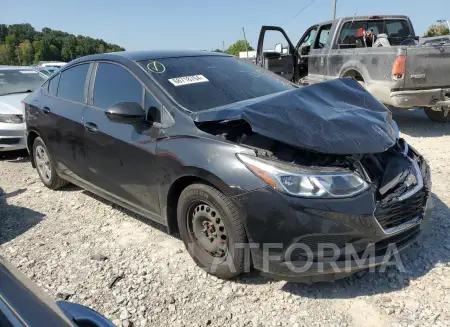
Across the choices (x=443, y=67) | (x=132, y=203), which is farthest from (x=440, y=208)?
(x=443, y=67)

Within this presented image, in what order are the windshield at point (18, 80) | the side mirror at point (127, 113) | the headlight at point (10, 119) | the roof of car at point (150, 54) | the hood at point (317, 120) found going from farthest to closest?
1. the windshield at point (18, 80)
2. the headlight at point (10, 119)
3. the roof of car at point (150, 54)
4. the side mirror at point (127, 113)
5. the hood at point (317, 120)

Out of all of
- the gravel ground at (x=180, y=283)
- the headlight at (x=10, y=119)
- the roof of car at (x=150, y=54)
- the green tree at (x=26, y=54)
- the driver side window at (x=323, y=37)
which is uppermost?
the green tree at (x=26, y=54)

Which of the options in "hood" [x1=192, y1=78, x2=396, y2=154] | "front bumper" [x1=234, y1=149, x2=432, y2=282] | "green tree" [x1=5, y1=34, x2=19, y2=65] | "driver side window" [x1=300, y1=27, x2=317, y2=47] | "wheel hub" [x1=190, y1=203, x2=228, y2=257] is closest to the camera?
"front bumper" [x1=234, y1=149, x2=432, y2=282]

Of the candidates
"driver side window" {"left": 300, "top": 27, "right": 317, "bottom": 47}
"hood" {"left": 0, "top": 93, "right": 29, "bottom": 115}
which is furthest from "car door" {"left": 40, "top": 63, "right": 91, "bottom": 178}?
"driver side window" {"left": 300, "top": 27, "right": 317, "bottom": 47}

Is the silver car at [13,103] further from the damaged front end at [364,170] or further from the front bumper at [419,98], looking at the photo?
the front bumper at [419,98]

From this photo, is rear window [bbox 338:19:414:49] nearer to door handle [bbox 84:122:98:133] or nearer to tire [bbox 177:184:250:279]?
door handle [bbox 84:122:98:133]

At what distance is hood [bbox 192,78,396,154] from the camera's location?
2510 millimetres

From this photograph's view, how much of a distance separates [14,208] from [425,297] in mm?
4243

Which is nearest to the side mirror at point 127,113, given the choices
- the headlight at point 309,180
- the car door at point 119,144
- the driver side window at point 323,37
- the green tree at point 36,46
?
the car door at point 119,144

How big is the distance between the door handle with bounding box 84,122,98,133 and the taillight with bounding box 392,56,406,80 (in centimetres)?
487

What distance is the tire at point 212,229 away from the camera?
2.59 m

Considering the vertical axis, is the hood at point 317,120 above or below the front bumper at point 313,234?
above

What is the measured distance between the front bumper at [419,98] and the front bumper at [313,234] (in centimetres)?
443

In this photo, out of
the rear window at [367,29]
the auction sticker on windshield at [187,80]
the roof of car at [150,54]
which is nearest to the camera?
the auction sticker on windshield at [187,80]
